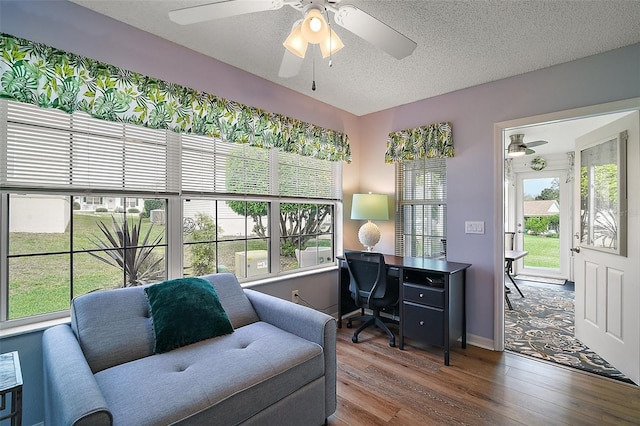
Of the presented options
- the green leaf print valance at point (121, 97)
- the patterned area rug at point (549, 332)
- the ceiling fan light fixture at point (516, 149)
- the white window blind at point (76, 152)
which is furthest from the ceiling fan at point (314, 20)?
the ceiling fan light fixture at point (516, 149)

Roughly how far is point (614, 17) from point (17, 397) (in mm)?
3733

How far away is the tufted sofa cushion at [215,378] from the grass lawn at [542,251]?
5.82m

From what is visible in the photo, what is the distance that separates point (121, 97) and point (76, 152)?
0.45 metres

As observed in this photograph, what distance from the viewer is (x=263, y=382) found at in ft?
4.84

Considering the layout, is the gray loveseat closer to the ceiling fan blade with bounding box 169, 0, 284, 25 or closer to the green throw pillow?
the green throw pillow

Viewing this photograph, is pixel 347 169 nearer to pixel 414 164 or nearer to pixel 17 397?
pixel 414 164

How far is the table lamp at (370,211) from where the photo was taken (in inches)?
131

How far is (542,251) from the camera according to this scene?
5742 millimetres

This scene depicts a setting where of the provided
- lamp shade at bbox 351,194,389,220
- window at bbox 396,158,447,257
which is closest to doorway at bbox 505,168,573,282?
window at bbox 396,158,447,257

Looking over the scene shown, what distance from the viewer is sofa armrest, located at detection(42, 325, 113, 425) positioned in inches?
40.4

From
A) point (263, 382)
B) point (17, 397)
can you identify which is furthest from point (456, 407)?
point (17, 397)

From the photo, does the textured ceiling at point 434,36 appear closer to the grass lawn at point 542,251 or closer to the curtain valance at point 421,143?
the curtain valance at point 421,143

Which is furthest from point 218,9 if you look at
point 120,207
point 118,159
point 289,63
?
point 120,207

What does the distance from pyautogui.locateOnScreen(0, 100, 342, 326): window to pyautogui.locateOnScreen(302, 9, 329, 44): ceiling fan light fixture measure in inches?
53.9
